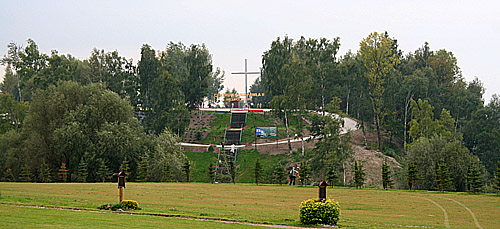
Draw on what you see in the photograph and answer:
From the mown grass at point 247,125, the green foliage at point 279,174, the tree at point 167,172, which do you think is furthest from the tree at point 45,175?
the mown grass at point 247,125

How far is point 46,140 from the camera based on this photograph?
56.0m

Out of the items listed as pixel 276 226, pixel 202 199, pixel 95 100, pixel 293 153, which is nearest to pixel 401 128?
pixel 293 153

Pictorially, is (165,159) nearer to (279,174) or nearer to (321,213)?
(279,174)

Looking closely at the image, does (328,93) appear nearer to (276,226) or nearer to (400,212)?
(400,212)

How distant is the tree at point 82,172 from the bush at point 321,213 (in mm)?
37038

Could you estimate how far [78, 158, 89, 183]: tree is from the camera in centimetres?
4866

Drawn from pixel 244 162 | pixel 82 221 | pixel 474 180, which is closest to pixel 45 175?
pixel 244 162

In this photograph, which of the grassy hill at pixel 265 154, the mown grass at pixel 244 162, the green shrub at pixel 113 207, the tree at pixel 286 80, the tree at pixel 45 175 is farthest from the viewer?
the tree at pixel 286 80

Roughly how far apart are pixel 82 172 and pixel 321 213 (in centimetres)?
3827

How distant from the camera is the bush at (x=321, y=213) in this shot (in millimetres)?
17188

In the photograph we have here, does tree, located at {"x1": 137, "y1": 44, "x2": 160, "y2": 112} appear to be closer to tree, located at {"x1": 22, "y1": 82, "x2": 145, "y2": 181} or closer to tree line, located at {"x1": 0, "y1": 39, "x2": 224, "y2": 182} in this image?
tree line, located at {"x1": 0, "y1": 39, "x2": 224, "y2": 182}

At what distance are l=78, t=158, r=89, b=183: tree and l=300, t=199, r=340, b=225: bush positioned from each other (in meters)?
37.0

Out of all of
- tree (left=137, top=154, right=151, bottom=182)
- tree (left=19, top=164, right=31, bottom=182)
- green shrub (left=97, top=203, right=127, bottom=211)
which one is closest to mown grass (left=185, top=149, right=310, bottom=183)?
tree (left=137, top=154, right=151, bottom=182)

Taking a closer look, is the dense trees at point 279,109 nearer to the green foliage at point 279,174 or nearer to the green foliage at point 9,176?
the green foliage at point 9,176
